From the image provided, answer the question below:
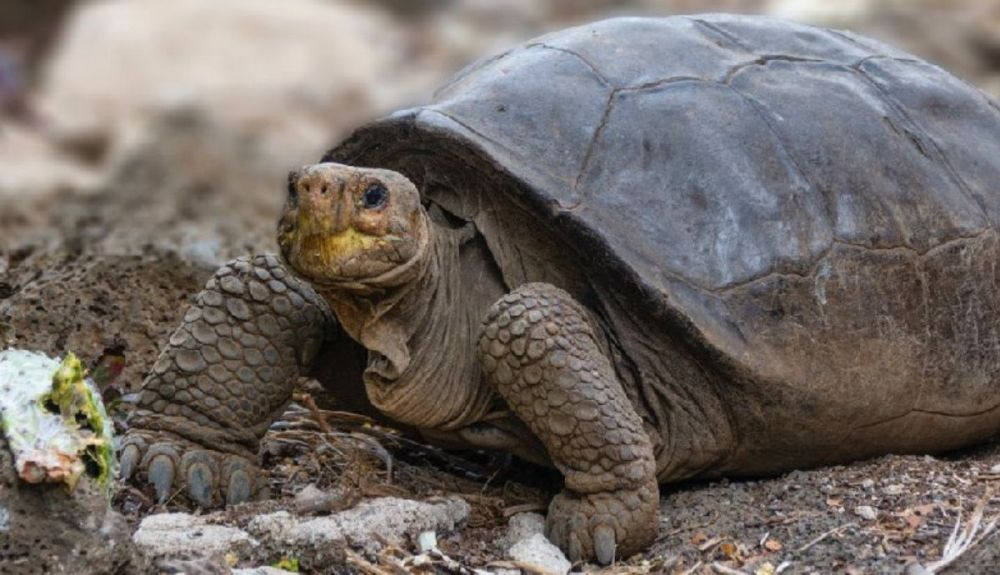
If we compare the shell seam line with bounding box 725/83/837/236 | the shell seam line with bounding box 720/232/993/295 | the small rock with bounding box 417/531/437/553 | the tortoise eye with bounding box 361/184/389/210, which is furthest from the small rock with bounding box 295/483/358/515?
the shell seam line with bounding box 725/83/837/236

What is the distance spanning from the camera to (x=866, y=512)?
4473mm

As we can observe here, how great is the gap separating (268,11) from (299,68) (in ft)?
5.83

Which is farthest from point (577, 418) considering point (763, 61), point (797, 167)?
point (763, 61)

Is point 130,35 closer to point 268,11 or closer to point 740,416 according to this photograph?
point 268,11

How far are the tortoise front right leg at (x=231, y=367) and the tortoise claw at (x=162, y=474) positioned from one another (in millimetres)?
76

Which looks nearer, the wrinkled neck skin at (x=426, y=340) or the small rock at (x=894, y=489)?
the wrinkled neck skin at (x=426, y=340)

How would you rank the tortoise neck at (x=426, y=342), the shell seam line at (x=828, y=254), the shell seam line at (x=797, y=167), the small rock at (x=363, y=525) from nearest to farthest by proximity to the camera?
the small rock at (x=363, y=525), the tortoise neck at (x=426, y=342), the shell seam line at (x=828, y=254), the shell seam line at (x=797, y=167)

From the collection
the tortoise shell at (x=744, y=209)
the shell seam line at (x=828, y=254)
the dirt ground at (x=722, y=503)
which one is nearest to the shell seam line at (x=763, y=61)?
the tortoise shell at (x=744, y=209)

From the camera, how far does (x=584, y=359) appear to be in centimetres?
441

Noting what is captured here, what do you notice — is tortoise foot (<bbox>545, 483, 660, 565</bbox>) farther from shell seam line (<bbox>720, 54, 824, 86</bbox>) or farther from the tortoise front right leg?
shell seam line (<bbox>720, 54, 824, 86</bbox>)

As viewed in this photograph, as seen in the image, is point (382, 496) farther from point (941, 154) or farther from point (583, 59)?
point (941, 154)

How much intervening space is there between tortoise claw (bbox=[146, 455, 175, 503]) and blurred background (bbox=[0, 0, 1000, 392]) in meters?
0.92

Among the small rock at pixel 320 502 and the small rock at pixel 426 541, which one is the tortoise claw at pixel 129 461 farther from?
the small rock at pixel 426 541

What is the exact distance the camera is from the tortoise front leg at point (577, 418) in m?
4.37
